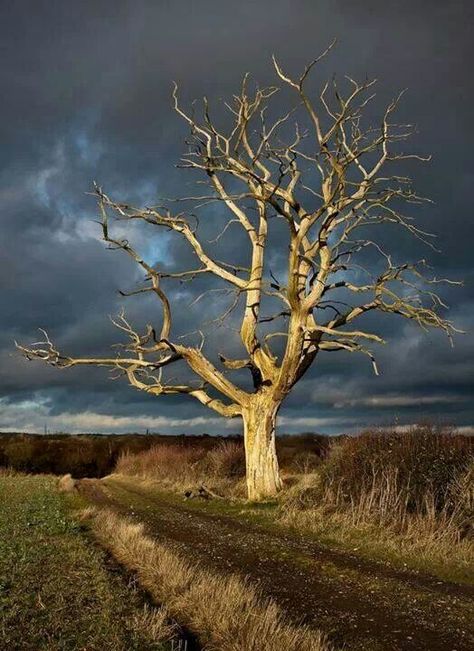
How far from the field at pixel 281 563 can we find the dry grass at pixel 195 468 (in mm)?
3720

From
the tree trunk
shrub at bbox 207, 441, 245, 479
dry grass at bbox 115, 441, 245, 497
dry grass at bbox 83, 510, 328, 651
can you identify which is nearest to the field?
dry grass at bbox 83, 510, 328, 651

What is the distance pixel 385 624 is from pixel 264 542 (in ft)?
19.2

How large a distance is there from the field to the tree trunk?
34.1 inches

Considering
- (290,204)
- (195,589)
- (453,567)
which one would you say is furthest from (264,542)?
(290,204)

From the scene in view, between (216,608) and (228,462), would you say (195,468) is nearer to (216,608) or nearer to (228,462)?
(228,462)

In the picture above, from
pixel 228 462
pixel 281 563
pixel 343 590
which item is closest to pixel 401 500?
pixel 281 563

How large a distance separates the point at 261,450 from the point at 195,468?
10.6 metres

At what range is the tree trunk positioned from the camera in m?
22.3

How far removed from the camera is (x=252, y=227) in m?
25.2

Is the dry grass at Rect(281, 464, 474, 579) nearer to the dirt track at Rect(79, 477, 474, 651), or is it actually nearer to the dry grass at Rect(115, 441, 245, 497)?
the dirt track at Rect(79, 477, 474, 651)

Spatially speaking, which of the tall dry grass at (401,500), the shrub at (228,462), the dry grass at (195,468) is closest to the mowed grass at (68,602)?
the tall dry grass at (401,500)

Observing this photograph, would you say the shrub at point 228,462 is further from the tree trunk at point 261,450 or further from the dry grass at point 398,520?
the dry grass at point 398,520

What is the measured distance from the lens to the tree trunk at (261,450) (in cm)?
2231

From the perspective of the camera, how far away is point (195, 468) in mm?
32344
